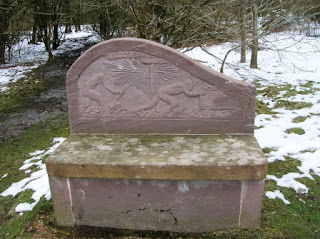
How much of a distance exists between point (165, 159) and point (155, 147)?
243mm

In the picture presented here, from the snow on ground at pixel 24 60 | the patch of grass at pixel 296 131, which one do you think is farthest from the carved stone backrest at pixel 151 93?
the snow on ground at pixel 24 60

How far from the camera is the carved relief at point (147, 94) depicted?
2.49m

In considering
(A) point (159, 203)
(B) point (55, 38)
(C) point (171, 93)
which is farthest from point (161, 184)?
(B) point (55, 38)

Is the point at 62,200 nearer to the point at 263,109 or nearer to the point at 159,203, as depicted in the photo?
the point at 159,203

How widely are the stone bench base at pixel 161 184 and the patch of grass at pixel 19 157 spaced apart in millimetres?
452

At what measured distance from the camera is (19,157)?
12.7ft

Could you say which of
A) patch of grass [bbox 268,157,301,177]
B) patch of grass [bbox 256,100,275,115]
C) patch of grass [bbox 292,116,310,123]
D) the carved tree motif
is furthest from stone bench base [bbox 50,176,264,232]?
patch of grass [bbox 256,100,275,115]

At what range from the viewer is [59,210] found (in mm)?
2363

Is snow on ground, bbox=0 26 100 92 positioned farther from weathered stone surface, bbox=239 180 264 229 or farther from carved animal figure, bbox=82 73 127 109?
weathered stone surface, bbox=239 180 264 229

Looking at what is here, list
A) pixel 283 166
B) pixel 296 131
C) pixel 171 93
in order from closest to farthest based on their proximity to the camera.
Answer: pixel 171 93, pixel 283 166, pixel 296 131

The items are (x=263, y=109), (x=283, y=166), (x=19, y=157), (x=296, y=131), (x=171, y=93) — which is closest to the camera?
(x=171, y=93)

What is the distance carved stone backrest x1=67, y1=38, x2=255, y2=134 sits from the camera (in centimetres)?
246

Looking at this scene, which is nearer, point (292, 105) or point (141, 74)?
point (141, 74)

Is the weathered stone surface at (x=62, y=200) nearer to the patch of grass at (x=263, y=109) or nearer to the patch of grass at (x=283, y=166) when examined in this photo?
the patch of grass at (x=283, y=166)
